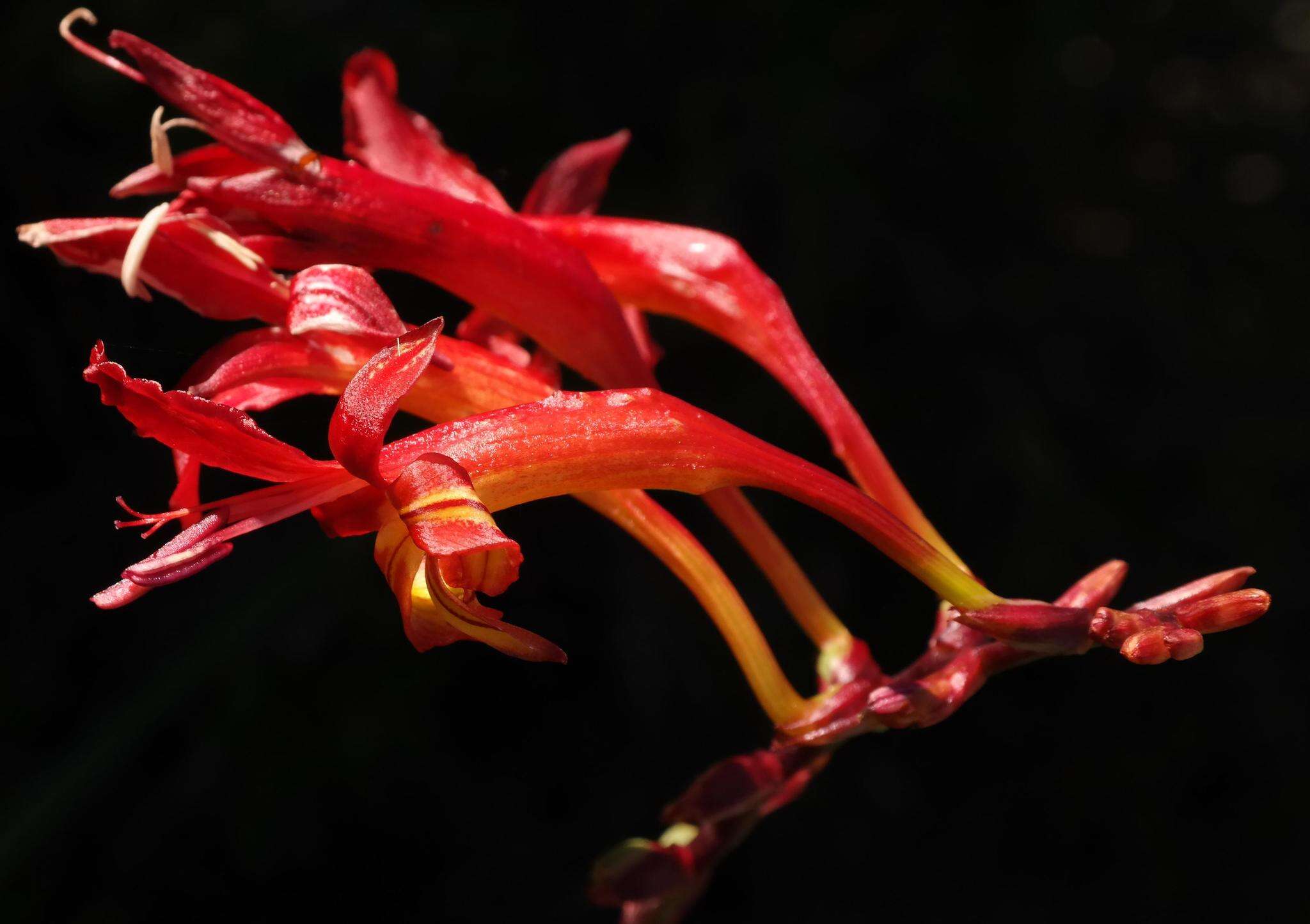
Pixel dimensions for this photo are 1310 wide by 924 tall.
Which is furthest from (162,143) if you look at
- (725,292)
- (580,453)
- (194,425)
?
(725,292)

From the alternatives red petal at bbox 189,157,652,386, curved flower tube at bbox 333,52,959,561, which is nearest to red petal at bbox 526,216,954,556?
curved flower tube at bbox 333,52,959,561

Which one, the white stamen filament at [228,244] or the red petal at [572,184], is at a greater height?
the white stamen filament at [228,244]

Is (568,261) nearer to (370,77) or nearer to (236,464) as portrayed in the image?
(370,77)

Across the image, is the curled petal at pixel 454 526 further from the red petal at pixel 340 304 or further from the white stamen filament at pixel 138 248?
the white stamen filament at pixel 138 248

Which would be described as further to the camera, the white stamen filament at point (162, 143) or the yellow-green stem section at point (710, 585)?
the yellow-green stem section at point (710, 585)

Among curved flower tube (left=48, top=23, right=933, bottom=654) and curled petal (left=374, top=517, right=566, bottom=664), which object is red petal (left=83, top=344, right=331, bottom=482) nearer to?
curled petal (left=374, top=517, right=566, bottom=664)

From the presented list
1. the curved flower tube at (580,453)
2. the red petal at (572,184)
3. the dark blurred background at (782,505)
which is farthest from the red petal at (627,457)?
the dark blurred background at (782,505)

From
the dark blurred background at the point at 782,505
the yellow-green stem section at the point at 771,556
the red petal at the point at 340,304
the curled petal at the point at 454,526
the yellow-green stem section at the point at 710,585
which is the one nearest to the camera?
the curled petal at the point at 454,526

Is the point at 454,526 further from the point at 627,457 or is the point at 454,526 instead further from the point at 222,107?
the point at 222,107
